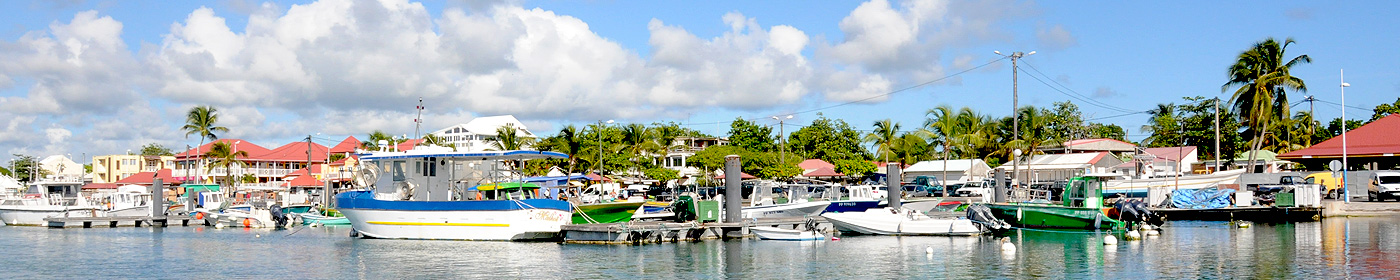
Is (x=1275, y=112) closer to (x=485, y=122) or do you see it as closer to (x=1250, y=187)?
(x=1250, y=187)

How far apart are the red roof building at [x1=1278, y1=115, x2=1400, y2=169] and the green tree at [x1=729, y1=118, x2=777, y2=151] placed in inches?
1549

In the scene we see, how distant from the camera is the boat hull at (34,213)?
174ft

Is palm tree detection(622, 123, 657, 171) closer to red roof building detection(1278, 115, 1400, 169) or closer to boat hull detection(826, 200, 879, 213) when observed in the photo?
boat hull detection(826, 200, 879, 213)

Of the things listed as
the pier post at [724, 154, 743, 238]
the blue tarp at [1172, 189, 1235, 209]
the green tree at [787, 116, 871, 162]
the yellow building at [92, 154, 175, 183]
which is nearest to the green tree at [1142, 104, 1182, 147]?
the green tree at [787, 116, 871, 162]

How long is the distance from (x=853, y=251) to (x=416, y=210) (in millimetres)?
13485

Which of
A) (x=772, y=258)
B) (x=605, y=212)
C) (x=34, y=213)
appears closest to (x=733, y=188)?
(x=605, y=212)

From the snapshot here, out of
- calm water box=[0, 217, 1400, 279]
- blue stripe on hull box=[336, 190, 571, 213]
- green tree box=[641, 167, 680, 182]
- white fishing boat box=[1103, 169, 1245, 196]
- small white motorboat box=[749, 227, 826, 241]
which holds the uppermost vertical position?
green tree box=[641, 167, 680, 182]

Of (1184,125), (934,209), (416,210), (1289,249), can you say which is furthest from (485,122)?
(1289,249)

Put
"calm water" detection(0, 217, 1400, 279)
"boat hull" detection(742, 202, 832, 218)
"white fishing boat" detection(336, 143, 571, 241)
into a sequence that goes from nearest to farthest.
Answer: "calm water" detection(0, 217, 1400, 279), "white fishing boat" detection(336, 143, 571, 241), "boat hull" detection(742, 202, 832, 218)

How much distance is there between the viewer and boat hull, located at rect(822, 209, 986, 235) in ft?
118

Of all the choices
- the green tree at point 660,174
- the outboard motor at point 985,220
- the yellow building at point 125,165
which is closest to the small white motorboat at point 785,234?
the outboard motor at point 985,220

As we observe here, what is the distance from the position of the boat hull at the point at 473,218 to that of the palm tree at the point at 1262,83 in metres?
42.2

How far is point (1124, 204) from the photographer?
3800 centimetres

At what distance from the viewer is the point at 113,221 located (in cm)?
5059
